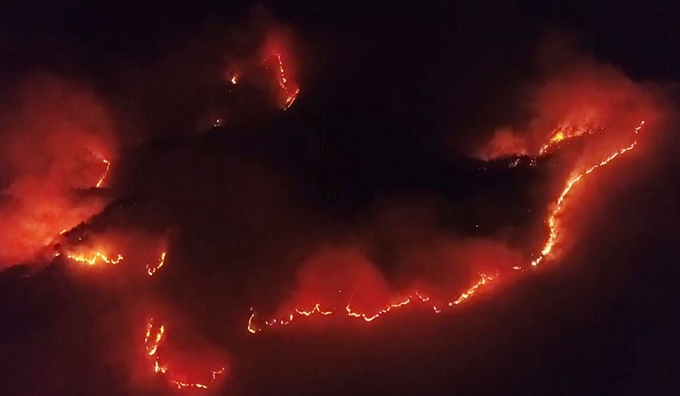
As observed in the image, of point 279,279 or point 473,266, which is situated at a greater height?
point 473,266

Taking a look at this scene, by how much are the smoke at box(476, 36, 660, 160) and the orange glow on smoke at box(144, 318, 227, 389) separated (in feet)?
11.9

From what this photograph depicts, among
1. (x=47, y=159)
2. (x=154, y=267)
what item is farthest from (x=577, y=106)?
(x=47, y=159)

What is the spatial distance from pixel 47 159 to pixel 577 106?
5.77m

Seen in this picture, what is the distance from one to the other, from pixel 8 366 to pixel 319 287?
3.21 metres

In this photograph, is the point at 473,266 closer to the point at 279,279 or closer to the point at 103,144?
the point at 279,279

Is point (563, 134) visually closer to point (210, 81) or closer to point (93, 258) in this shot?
point (210, 81)

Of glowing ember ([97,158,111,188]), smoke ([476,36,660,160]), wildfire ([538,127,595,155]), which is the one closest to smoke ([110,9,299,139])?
glowing ember ([97,158,111,188])

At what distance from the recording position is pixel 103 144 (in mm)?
7504

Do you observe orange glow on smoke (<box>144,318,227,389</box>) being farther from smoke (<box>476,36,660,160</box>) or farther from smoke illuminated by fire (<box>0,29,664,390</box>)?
smoke (<box>476,36,660,160</box>)

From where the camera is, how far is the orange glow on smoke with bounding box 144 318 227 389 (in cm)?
659

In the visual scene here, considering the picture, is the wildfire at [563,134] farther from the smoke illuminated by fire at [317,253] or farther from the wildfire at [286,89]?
the wildfire at [286,89]

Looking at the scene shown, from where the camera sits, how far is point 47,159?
7.41 meters

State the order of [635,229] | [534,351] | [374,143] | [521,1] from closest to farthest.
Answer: [534,351]
[635,229]
[374,143]
[521,1]

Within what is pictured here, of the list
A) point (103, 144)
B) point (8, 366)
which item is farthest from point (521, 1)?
point (8, 366)
